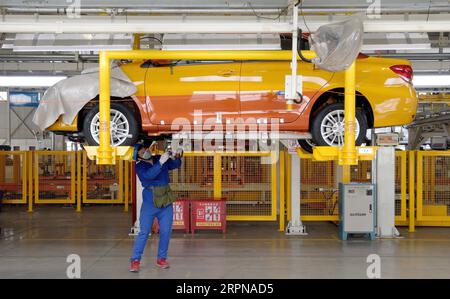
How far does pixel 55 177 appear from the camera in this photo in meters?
13.6

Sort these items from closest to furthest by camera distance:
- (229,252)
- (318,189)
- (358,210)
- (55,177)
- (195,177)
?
(229,252), (358,210), (195,177), (318,189), (55,177)

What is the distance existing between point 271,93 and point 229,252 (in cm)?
291

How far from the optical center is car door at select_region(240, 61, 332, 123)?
19.7 feet

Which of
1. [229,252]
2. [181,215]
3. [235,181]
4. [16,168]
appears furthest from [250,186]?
[16,168]

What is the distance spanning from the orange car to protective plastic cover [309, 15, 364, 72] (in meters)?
1.56

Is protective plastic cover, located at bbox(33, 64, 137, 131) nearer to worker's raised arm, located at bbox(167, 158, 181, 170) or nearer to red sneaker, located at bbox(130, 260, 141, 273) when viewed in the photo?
worker's raised arm, located at bbox(167, 158, 181, 170)

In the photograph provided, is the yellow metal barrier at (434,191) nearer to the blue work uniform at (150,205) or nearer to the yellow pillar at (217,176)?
the yellow pillar at (217,176)

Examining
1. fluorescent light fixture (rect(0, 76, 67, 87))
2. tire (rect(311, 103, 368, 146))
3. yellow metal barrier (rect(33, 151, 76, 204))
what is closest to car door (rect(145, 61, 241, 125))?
tire (rect(311, 103, 368, 146))

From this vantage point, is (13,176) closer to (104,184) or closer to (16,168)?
(16,168)

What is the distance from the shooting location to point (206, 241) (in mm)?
8805

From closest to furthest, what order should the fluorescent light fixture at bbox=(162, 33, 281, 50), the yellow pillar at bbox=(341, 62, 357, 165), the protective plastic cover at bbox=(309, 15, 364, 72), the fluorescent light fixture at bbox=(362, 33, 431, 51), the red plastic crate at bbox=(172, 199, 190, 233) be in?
the protective plastic cover at bbox=(309, 15, 364, 72) → the yellow pillar at bbox=(341, 62, 357, 165) → the fluorescent light fixture at bbox=(362, 33, 431, 51) → the fluorescent light fixture at bbox=(162, 33, 281, 50) → the red plastic crate at bbox=(172, 199, 190, 233)

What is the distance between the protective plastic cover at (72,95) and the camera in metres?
6.04

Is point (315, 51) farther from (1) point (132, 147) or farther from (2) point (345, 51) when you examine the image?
(1) point (132, 147)

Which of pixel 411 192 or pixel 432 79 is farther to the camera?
pixel 411 192
